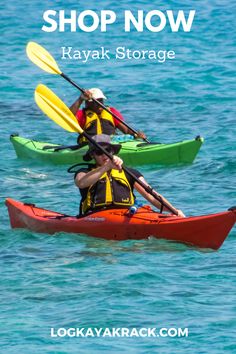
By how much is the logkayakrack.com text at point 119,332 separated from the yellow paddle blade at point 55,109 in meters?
3.56

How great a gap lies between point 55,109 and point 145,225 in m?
1.89

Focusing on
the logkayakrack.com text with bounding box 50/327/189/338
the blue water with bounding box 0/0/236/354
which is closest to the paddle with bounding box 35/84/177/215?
the blue water with bounding box 0/0/236/354

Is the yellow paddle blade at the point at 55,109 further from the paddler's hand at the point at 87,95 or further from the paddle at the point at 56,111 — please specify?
the paddler's hand at the point at 87,95

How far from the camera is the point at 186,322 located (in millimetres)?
9859

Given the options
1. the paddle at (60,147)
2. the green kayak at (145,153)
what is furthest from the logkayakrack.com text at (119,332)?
the paddle at (60,147)

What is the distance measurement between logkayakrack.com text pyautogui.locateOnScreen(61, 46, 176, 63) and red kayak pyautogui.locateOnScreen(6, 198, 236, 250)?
1431cm

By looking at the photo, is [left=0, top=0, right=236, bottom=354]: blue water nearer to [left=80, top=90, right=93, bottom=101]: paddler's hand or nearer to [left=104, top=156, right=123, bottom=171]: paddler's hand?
[left=104, top=156, right=123, bottom=171]: paddler's hand

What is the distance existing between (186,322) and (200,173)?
631cm

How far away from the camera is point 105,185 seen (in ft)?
39.4

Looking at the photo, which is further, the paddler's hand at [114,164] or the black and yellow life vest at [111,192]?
the black and yellow life vest at [111,192]

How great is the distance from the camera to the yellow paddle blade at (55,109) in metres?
13.0

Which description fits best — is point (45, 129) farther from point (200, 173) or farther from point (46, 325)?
point (46, 325)

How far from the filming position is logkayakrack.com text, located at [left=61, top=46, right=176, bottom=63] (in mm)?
26594

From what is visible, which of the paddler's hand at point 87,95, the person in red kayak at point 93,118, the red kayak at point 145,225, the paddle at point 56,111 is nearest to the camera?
the red kayak at point 145,225
